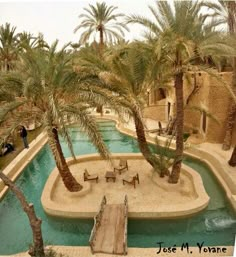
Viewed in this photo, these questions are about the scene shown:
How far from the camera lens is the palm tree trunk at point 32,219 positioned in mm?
6402

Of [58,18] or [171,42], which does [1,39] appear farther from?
[171,42]

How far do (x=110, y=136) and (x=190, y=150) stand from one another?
5.76m

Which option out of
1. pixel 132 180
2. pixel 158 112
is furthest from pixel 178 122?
pixel 158 112

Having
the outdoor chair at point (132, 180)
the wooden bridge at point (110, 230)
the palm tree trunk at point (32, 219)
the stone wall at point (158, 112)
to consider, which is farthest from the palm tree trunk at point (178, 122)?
the stone wall at point (158, 112)

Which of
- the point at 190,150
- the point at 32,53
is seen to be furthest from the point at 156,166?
the point at 32,53

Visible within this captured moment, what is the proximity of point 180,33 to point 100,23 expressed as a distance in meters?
12.8

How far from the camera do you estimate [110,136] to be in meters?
18.0

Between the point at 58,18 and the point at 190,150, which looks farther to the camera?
the point at 190,150

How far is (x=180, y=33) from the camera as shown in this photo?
838 cm

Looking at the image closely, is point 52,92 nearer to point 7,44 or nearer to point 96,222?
point 96,222

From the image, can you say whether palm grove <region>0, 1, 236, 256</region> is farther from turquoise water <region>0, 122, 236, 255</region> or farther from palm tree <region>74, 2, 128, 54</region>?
palm tree <region>74, 2, 128, 54</region>

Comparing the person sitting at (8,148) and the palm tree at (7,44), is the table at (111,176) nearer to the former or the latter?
the person sitting at (8,148)

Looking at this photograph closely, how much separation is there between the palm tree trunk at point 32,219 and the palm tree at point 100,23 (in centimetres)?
1421

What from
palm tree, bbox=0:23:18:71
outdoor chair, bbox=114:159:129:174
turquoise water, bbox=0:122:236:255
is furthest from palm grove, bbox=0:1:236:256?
palm tree, bbox=0:23:18:71
